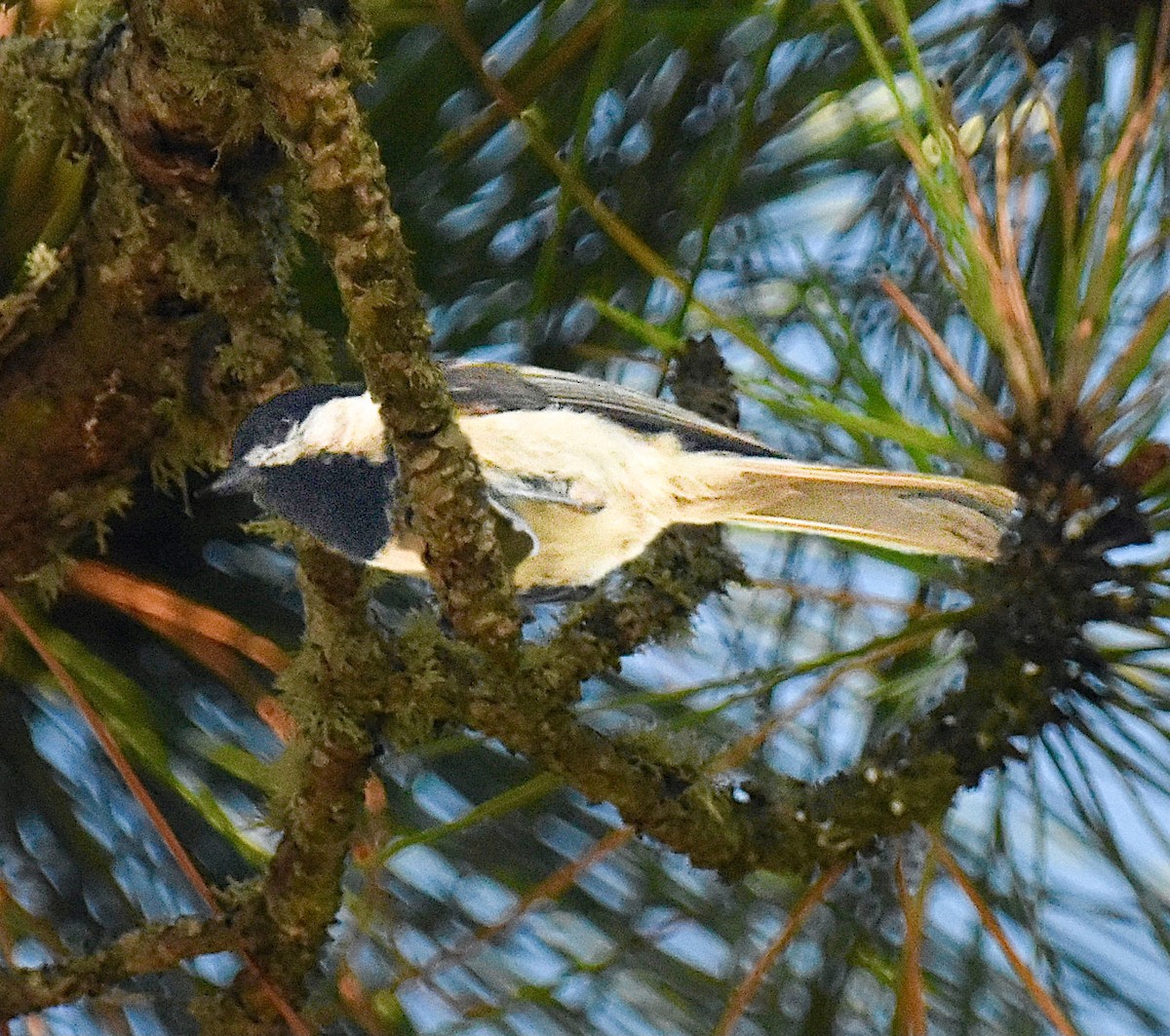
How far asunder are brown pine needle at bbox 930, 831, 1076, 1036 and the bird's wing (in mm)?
226

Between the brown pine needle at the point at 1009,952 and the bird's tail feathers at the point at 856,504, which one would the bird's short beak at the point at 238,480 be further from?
the brown pine needle at the point at 1009,952

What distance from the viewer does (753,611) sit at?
1011 mm

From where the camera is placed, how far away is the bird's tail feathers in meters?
0.65

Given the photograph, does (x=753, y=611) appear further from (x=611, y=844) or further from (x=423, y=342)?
(x=423, y=342)

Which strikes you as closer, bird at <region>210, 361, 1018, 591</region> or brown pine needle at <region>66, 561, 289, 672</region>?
bird at <region>210, 361, 1018, 591</region>

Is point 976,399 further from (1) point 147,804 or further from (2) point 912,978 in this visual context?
(1) point 147,804

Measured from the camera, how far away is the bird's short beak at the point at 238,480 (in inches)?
27.6

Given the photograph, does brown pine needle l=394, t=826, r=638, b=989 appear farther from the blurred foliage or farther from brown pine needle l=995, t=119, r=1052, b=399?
brown pine needle l=995, t=119, r=1052, b=399

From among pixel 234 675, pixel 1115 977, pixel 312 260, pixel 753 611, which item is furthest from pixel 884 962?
pixel 312 260

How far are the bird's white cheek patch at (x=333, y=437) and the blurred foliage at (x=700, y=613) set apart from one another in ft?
0.37

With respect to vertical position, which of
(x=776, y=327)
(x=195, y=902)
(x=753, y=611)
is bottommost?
(x=195, y=902)

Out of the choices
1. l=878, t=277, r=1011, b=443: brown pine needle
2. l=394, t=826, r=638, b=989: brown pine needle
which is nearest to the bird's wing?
l=878, t=277, r=1011, b=443: brown pine needle

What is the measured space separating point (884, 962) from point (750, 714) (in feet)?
0.62

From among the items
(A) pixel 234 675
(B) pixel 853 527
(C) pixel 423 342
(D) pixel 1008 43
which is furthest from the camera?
(D) pixel 1008 43
